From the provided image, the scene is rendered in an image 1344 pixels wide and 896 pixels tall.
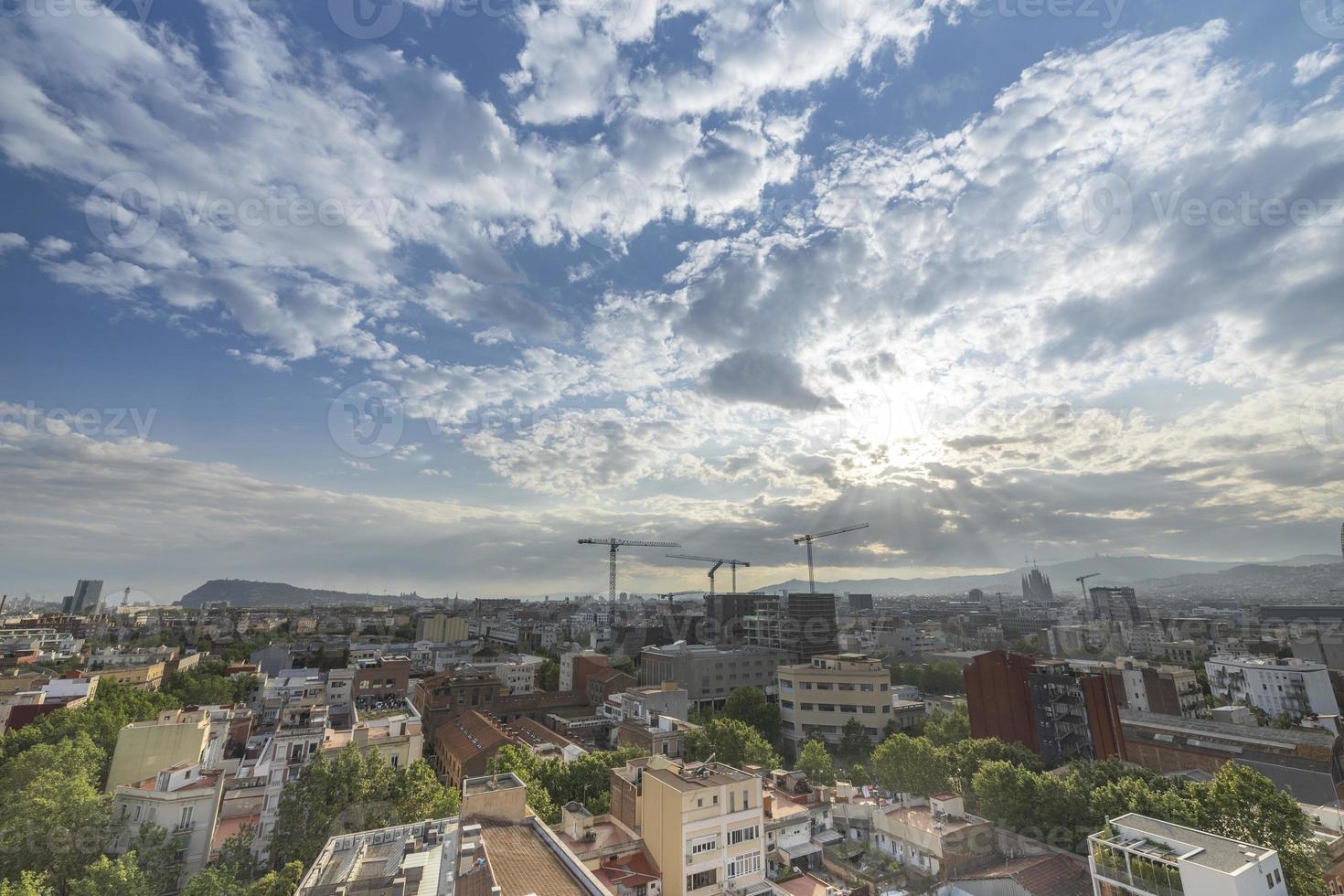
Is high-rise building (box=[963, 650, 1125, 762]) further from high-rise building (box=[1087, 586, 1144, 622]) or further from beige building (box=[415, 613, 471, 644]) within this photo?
high-rise building (box=[1087, 586, 1144, 622])

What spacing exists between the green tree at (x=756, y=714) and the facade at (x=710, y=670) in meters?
11.1

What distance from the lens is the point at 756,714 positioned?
140 feet

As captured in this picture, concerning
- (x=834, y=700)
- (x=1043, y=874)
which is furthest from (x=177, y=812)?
(x=834, y=700)

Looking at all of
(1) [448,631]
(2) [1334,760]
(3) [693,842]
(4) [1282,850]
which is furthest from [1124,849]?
(1) [448,631]

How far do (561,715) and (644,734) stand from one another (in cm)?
1834

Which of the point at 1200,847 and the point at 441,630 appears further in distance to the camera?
the point at 441,630

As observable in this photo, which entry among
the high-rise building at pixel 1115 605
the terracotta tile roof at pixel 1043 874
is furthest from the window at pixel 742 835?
the high-rise building at pixel 1115 605

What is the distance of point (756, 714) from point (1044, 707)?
18.4 metres

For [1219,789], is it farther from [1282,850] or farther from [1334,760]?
[1334,760]

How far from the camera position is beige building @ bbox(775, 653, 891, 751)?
4212 centimetres

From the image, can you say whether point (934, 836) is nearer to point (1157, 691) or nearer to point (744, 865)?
point (744, 865)

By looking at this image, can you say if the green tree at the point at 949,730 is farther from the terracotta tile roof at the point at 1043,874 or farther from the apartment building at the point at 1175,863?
the apartment building at the point at 1175,863

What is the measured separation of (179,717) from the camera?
28.3m

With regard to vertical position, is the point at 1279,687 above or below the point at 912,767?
above
